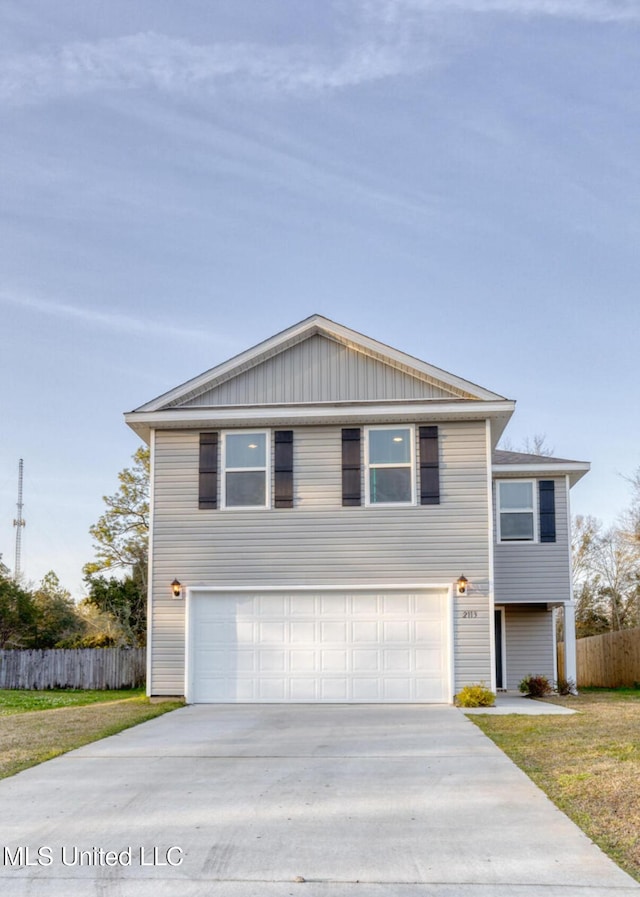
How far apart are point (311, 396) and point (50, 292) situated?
9.31 metres

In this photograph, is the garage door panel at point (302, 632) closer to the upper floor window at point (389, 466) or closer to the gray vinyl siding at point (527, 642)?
the upper floor window at point (389, 466)

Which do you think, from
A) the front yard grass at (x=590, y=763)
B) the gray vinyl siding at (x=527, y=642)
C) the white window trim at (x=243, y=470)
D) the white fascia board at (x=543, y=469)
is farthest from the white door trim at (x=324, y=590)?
the gray vinyl siding at (x=527, y=642)

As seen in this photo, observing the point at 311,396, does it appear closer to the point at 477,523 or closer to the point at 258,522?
the point at 258,522

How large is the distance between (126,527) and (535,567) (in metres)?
16.6

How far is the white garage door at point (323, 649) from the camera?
625 inches

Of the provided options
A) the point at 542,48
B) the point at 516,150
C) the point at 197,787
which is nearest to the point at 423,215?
the point at 516,150

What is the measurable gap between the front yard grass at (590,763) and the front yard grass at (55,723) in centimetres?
476

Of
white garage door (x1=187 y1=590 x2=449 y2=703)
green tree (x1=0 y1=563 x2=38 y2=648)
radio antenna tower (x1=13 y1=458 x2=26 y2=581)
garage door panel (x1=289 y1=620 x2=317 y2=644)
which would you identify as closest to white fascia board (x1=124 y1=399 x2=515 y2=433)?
white garage door (x1=187 y1=590 x2=449 y2=703)

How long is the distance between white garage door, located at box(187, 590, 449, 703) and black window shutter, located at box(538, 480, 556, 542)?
404 cm

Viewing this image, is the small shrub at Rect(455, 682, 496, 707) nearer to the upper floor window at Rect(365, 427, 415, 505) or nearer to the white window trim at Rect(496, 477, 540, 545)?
the upper floor window at Rect(365, 427, 415, 505)

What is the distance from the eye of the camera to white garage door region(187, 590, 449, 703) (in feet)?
52.1

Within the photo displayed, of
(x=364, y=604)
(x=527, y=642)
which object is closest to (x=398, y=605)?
(x=364, y=604)

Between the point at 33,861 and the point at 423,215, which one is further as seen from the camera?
the point at 423,215

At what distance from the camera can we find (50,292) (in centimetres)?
2295
